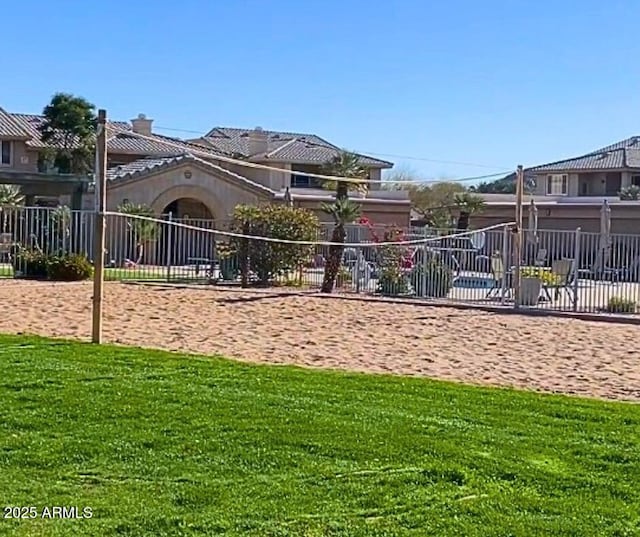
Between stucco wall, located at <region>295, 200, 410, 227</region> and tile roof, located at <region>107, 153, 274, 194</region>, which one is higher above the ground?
tile roof, located at <region>107, 153, 274, 194</region>

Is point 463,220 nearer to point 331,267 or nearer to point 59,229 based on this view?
point 331,267

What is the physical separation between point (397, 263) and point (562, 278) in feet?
11.4

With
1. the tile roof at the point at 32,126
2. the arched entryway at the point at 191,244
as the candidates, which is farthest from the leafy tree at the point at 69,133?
the arched entryway at the point at 191,244

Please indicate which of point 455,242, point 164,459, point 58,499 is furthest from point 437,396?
point 455,242

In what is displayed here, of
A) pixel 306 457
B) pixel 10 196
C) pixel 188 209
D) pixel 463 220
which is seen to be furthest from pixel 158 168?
pixel 306 457

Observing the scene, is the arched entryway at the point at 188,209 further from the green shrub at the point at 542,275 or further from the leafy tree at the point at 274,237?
the green shrub at the point at 542,275

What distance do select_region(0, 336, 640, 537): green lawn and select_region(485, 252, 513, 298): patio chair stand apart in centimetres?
1196

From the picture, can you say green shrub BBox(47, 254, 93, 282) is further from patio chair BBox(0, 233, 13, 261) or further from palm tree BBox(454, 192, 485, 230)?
palm tree BBox(454, 192, 485, 230)

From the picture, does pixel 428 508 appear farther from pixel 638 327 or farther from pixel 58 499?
pixel 638 327

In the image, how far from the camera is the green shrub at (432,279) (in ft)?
67.8

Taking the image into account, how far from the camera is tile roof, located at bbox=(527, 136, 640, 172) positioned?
5081 cm

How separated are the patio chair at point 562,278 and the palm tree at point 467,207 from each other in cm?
1678

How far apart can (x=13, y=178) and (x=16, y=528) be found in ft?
117

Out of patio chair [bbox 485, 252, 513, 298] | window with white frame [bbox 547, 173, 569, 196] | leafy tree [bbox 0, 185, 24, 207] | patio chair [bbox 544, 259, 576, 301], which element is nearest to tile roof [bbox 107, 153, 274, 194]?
leafy tree [bbox 0, 185, 24, 207]
